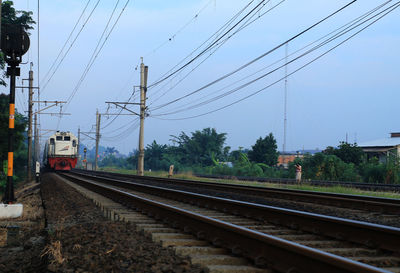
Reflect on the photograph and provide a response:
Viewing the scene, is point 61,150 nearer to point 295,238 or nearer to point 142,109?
point 142,109

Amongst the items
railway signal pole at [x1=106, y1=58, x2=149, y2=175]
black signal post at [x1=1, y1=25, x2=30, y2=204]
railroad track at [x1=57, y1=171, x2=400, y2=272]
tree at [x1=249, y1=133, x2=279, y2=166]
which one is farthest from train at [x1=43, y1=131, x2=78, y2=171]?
railroad track at [x1=57, y1=171, x2=400, y2=272]

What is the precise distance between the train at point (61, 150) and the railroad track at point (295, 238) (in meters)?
35.3

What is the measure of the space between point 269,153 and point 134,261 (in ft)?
178

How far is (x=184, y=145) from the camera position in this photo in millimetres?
70062

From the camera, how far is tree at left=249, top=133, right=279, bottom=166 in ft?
190

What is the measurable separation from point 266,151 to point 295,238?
52.6m

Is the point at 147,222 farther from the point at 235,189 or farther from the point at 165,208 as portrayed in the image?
the point at 235,189

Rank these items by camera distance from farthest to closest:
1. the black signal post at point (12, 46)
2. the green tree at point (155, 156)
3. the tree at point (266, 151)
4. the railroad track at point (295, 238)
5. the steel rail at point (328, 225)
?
the green tree at point (155, 156)
the tree at point (266, 151)
the black signal post at point (12, 46)
the steel rail at point (328, 225)
the railroad track at point (295, 238)

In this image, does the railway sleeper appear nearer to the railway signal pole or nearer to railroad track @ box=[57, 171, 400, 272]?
railroad track @ box=[57, 171, 400, 272]

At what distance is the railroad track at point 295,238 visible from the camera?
4238mm

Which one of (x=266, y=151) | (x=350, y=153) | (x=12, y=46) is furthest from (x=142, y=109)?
(x=12, y=46)

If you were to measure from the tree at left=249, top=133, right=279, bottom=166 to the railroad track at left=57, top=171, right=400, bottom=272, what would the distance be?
48427 millimetres

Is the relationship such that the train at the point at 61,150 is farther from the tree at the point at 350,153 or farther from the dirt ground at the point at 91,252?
the dirt ground at the point at 91,252

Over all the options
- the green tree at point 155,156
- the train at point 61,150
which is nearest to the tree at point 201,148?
the green tree at point 155,156
